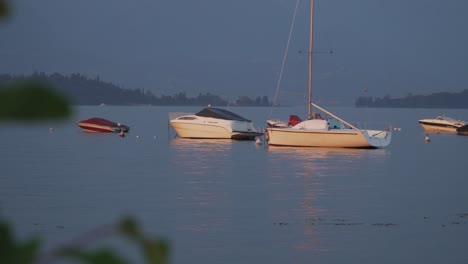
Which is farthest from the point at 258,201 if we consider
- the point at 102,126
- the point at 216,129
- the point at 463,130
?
the point at 463,130

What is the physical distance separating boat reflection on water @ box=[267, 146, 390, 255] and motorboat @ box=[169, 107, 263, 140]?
656 cm

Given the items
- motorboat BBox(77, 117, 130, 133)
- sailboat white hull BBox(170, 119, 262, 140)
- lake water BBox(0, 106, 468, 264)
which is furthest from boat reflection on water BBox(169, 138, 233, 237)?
motorboat BBox(77, 117, 130, 133)

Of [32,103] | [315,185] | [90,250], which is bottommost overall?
[315,185]

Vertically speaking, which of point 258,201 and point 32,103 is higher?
point 32,103

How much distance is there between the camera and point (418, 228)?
18.8 metres

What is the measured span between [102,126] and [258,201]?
45.2 meters

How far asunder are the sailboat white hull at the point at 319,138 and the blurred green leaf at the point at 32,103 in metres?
41.5

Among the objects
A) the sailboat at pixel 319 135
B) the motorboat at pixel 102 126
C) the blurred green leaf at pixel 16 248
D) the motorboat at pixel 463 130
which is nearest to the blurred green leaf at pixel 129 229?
the blurred green leaf at pixel 16 248

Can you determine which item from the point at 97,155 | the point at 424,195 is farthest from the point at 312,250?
the point at 97,155

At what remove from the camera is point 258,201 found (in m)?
23.6

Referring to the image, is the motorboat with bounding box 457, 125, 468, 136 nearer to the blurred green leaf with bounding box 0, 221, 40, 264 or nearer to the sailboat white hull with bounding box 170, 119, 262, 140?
the sailboat white hull with bounding box 170, 119, 262, 140

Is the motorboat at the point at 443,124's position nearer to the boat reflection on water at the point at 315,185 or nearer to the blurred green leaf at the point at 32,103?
the boat reflection on water at the point at 315,185

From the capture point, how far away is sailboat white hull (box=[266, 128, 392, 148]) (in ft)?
141

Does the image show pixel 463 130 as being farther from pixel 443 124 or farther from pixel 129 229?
pixel 129 229
